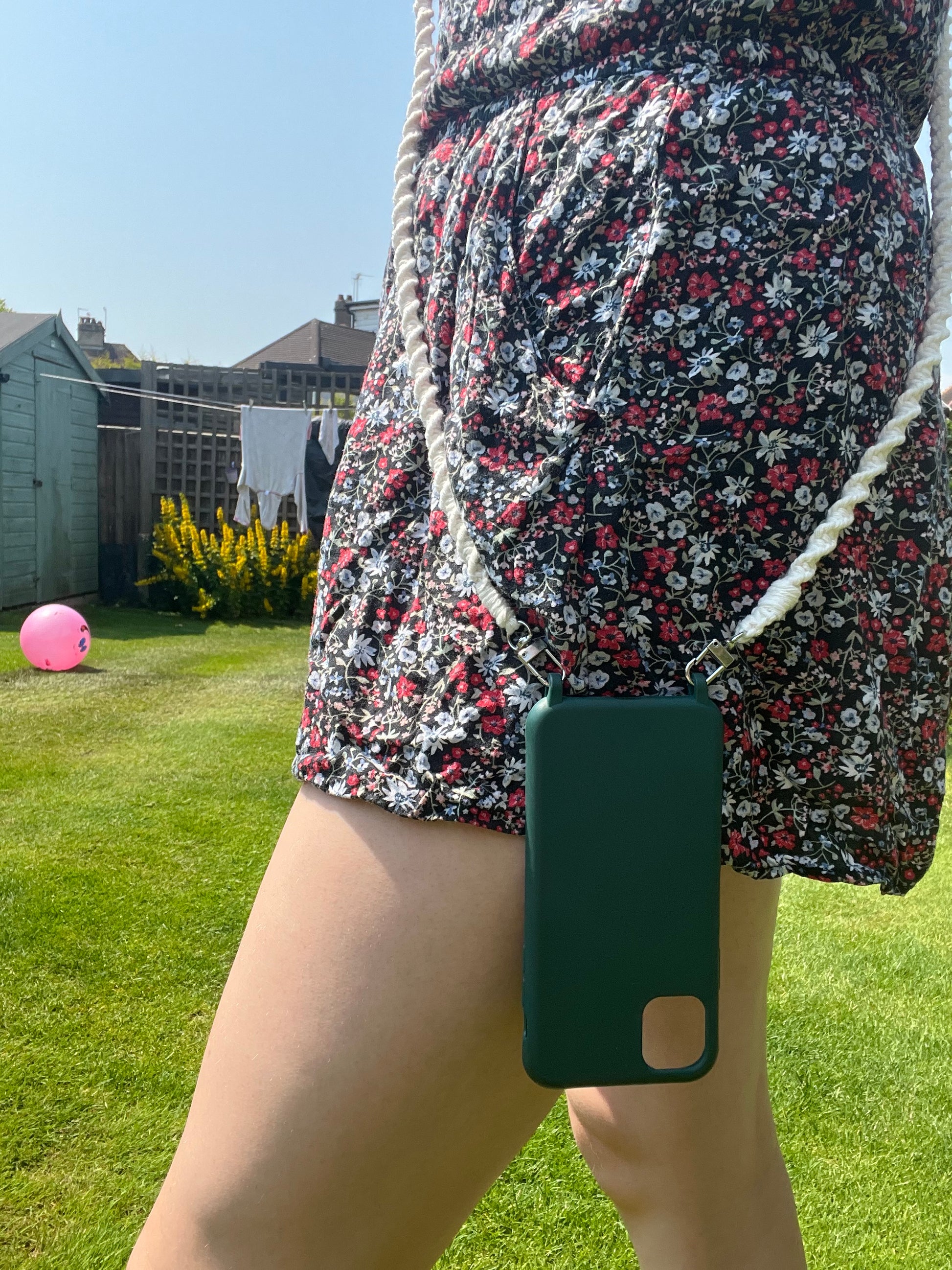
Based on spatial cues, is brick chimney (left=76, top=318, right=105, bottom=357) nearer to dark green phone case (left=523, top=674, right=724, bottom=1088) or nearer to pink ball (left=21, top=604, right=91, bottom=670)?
pink ball (left=21, top=604, right=91, bottom=670)

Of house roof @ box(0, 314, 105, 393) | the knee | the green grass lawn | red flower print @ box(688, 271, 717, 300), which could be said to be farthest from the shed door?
red flower print @ box(688, 271, 717, 300)

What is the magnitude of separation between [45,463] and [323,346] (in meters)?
9.91

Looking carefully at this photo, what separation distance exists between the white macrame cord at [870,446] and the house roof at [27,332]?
27.9 ft

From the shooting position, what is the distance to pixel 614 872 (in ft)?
1.79

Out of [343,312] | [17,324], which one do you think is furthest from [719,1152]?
[343,312]

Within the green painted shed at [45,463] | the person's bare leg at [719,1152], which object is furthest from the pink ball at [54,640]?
the person's bare leg at [719,1152]

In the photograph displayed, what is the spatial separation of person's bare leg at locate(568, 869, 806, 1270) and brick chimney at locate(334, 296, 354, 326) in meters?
21.3

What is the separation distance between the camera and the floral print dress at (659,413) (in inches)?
22.1

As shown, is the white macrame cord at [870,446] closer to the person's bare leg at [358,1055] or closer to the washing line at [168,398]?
the person's bare leg at [358,1055]

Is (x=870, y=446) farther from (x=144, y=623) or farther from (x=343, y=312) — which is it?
(x=343, y=312)

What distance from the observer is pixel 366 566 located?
0.64 metres

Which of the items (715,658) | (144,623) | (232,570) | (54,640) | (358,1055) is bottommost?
(144,623)

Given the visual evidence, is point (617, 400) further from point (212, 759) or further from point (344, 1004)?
point (212, 759)

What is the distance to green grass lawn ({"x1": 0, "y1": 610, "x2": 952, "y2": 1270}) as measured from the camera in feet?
5.14
